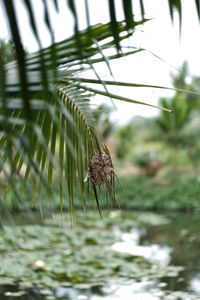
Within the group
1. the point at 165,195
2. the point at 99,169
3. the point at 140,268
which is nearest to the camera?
the point at 99,169

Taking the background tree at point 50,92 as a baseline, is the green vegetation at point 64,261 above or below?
below

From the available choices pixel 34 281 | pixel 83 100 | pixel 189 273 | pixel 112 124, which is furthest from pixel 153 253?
pixel 112 124

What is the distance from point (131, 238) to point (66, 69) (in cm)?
546

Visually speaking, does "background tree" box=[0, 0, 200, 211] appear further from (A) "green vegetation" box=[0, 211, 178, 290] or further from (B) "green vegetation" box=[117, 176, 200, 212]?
(B) "green vegetation" box=[117, 176, 200, 212]

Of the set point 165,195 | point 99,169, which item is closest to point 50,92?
point 99,169

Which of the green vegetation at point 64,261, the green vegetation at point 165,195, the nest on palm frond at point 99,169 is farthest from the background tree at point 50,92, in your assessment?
the green vegetation at point 165,195

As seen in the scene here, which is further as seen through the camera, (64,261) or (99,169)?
(64,261)

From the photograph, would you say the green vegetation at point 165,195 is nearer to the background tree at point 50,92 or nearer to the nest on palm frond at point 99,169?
the nest on palm frond at point 99,169

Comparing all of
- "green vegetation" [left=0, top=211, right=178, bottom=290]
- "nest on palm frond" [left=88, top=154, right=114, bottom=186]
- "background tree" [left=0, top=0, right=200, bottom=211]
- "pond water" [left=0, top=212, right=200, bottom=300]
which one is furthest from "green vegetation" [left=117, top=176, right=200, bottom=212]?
"background tree" [left=0, top=0, right=200, bottom=211]

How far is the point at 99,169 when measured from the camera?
4.54ft

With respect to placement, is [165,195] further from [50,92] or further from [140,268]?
[50,92]

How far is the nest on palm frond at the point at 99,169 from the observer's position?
1.38m

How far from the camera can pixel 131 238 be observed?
635 centimetres

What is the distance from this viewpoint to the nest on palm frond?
1.38m
